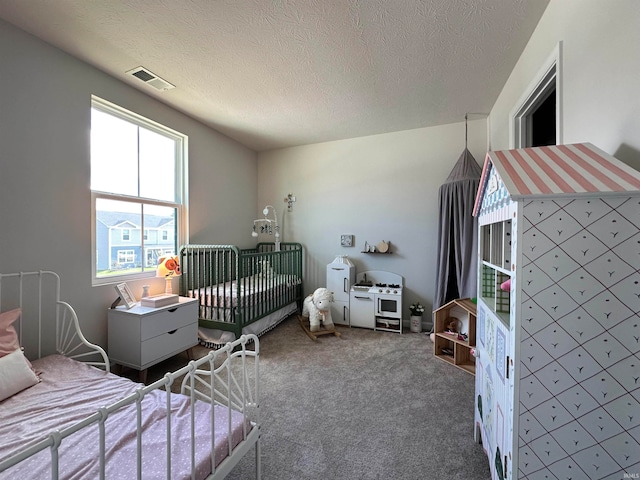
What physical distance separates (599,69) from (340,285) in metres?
2.87

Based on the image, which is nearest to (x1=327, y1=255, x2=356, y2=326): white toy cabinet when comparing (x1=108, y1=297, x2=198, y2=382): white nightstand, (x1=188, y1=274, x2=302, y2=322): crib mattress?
(x1=188, y1=274, x2=302, y2=322): crib mattress

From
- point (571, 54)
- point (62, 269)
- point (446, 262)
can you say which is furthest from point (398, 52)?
point (62, 269)

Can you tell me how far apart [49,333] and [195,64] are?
226 cm

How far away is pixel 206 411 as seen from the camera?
1163 millimetres

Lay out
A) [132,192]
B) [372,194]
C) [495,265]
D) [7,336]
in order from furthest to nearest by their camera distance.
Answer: [372,194] → [132,192] → [7,336] → [495,265]

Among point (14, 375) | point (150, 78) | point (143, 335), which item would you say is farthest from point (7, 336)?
point (150, 78)

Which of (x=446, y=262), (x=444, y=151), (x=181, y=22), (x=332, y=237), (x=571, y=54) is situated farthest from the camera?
(x=332, y=237)

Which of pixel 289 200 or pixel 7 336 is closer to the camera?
pixel 7 336

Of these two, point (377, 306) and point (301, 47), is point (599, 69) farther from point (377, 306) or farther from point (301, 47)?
point (377, 306)

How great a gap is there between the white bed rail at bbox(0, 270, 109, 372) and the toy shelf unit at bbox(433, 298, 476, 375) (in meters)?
2.70

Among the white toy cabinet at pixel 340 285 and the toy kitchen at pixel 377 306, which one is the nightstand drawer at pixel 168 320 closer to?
the white toy cabinet at pixel 340 285

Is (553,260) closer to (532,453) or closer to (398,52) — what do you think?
(532,453)

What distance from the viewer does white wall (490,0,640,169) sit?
96 cm

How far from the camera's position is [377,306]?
3.30 metres
